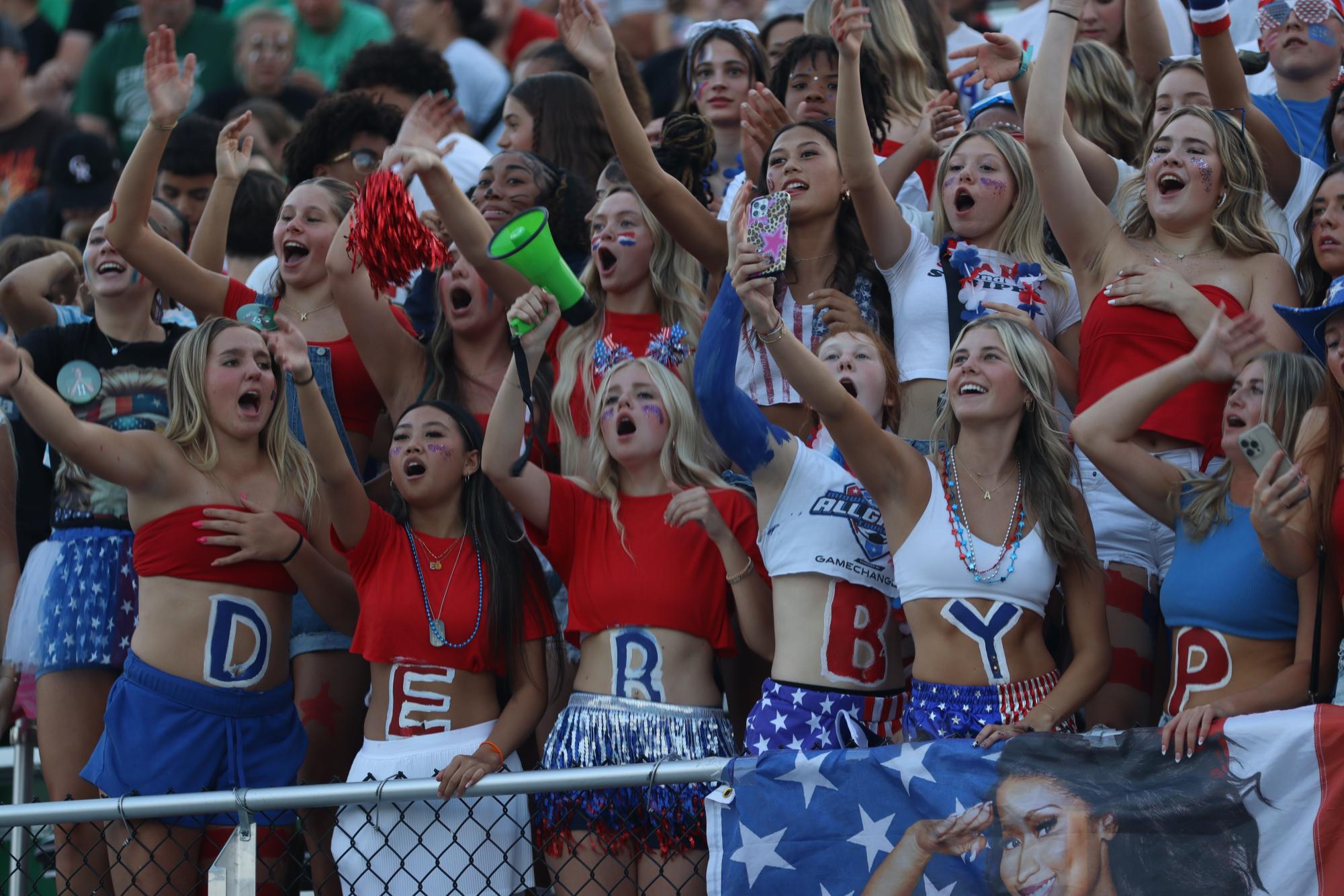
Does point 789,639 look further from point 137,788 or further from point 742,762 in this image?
point 137,788

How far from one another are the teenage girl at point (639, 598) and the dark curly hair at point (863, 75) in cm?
127

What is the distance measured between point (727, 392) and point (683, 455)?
0.49 meters

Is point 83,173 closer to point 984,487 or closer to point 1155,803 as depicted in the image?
point 984,487

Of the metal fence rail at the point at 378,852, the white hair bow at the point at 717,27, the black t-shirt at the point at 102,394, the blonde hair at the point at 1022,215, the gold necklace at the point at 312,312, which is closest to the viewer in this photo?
the metal fence rail at the point at 378,852

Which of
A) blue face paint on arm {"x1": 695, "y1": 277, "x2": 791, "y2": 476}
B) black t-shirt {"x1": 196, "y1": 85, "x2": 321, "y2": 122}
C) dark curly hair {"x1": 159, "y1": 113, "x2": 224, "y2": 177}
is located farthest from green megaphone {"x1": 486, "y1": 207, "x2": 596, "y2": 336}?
black t-shirt {"x1": 196, "y1": 85, "x2": 321, "y2": 122}

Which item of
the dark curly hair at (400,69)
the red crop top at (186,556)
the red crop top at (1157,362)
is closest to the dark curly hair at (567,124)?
the dark curly hair at (400,69)

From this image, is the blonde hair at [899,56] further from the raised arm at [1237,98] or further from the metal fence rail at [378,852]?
the metal fence rail at [378,852]

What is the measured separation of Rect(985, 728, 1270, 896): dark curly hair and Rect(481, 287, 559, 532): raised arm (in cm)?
149

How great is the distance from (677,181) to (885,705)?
166 centimetres

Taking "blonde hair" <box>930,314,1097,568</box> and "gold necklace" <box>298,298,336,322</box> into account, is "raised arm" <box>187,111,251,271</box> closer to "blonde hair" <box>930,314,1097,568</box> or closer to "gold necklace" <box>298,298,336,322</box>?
"gold necklace" <box>298,298,336,322</box>

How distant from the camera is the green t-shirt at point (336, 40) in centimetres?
827

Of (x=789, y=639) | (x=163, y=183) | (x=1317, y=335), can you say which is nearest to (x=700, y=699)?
(x=789, y=639)

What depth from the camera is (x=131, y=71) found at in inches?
316

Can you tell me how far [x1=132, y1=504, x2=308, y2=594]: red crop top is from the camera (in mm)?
4352
